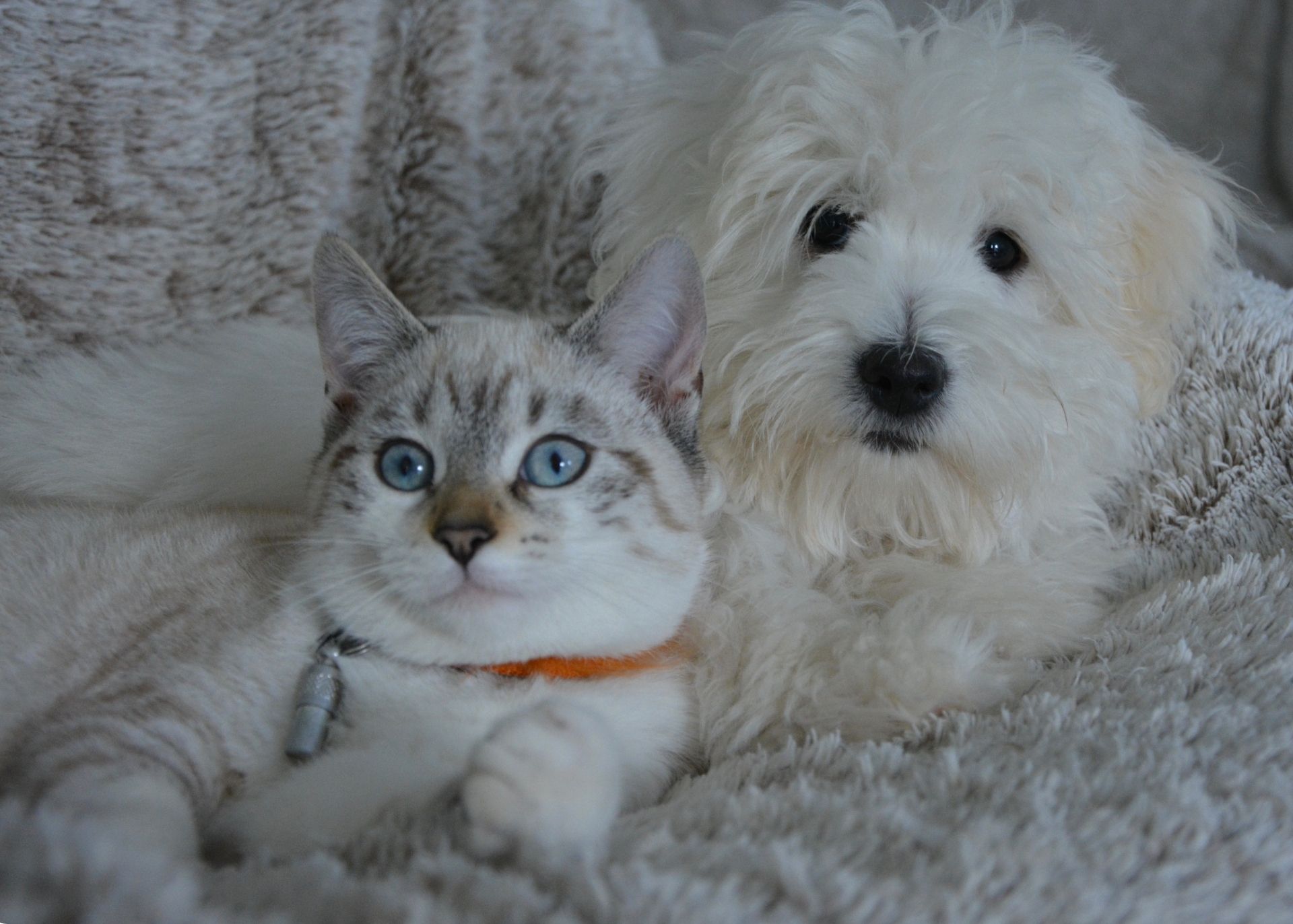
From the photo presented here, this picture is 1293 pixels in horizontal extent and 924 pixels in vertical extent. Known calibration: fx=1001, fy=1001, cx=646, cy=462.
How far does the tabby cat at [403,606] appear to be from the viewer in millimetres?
773

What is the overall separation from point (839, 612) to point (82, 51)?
53.7 inches

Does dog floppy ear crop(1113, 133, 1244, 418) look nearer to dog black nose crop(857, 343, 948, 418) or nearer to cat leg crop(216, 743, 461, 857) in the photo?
dog black nose crop(857, 343, 948, 418)

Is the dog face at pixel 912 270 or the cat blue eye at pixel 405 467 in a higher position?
the dog face at pixel 912 270

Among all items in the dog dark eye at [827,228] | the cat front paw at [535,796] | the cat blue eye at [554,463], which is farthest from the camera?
the dog dark eye at [827,228]

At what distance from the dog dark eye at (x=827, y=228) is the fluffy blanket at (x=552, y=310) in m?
0.46

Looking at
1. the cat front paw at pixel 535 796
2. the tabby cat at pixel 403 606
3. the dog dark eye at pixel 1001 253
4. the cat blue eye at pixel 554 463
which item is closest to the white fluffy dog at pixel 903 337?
the dog dark eye at pixel 1001 253

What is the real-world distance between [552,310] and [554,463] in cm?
66

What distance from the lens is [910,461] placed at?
1022mm

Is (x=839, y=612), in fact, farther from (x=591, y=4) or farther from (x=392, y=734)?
(x=591, y=4)

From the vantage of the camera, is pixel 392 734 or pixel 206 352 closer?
pixel 392 734

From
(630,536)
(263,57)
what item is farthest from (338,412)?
(263,57)

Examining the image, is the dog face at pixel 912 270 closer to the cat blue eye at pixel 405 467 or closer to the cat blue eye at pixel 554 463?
the cat blue eye at pixel 554 463

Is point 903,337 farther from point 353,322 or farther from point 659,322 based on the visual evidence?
point 353,322

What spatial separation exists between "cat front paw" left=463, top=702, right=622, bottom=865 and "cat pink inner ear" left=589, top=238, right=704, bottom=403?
1.41 ft
